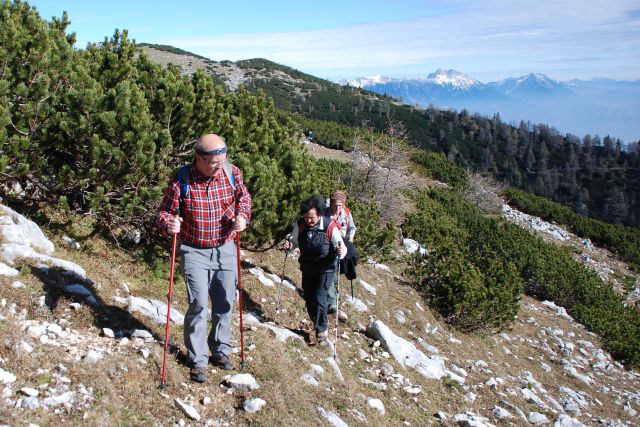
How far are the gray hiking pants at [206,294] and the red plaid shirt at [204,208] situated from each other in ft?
0.44

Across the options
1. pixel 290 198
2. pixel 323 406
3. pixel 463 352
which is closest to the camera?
pixel 323 406

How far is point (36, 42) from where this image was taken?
21.0ft

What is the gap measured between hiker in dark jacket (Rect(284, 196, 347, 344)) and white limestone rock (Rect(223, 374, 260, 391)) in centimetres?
206

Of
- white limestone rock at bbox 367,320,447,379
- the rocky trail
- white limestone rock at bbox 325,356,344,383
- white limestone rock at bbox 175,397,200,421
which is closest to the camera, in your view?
the rocky trail

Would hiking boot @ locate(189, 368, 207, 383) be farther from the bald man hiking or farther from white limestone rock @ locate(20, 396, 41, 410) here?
white limestone rock @ locate(20, 396, 41, 410)

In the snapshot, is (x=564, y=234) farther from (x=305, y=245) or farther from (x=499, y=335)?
(x=305, y=245)

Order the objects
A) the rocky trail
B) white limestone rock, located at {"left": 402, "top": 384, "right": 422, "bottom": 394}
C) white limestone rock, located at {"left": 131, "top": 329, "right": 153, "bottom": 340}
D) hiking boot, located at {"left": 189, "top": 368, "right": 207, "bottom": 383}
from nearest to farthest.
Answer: the rocky trail → hiking boot, located at {"left": 189, "top": 368, "right": 207, "bottom": 383} → white limestone rock, located at {"left": 131, "top": 329, "right": 153, "bottom": 340} → white limestone rock, located at {"left": 402, "top": 384, "right": 422, "bottom": 394}

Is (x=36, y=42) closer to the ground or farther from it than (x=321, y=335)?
farther from it

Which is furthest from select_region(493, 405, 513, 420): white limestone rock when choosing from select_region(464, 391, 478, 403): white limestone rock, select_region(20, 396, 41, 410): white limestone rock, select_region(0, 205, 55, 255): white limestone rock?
Result: select_region(0, 205, 55, 255): white limestone rock

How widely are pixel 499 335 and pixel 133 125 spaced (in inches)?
466

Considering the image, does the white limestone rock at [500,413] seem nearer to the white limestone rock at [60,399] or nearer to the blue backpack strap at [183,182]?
the blue backpack strap at [183,182]

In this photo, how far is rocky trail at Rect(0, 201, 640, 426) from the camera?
4316mm

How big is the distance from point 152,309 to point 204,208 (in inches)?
83.1

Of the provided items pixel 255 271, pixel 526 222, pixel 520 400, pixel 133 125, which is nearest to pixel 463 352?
pixel 520 400
